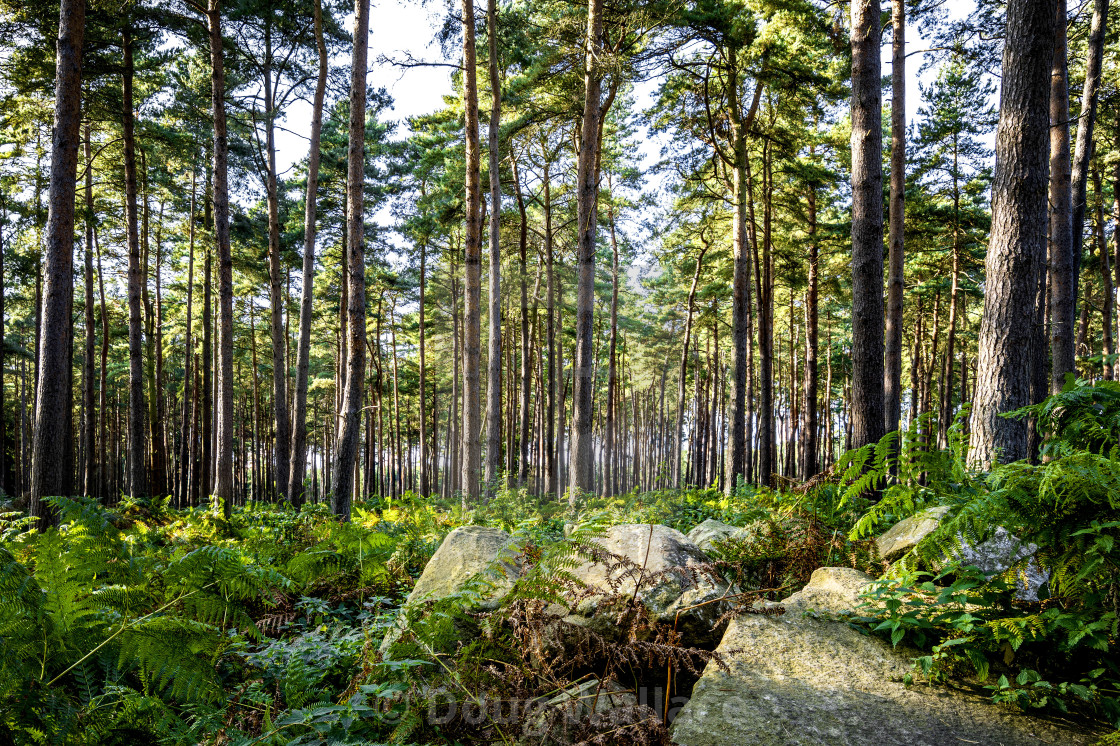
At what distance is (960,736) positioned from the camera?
2096 mm

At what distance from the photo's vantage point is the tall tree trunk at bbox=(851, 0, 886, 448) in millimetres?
6395

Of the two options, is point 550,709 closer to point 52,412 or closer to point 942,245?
point 52,412

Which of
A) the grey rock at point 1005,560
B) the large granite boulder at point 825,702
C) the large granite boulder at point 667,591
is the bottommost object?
the large granite boulder at point 825,702

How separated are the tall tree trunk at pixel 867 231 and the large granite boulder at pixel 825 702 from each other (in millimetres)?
4135

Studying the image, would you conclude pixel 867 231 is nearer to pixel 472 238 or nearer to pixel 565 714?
pixel 565 714

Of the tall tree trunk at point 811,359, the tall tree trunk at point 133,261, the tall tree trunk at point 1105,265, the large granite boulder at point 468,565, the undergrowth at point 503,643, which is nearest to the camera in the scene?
the undergrowth at point 503,643

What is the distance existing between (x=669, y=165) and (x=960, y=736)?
16.2 m

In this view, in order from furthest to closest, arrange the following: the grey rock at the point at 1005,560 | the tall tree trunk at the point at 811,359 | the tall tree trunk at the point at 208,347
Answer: the tall tree trunk at the point at 811,359
the tall tree trunk at the point at 208,347
the grey rock at the point at 1005,560

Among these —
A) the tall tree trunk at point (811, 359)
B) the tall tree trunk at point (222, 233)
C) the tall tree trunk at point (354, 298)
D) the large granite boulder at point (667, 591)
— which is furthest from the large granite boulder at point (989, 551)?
the tall tree trunk at point (811, 359)

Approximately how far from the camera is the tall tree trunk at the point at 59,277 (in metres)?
6.93

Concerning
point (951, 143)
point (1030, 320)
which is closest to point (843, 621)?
point (1030, 320)

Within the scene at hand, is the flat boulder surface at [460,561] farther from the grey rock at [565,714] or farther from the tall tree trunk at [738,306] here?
the tall tree trunk at [738,306]

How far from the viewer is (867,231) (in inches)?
258

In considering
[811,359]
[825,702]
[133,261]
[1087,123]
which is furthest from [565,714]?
[811,359]
